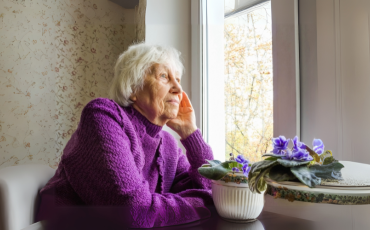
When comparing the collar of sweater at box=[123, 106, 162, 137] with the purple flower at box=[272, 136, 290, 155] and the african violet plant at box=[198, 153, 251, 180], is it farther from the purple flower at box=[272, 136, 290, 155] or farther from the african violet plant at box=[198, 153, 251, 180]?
the purple flower at box=[272, 136, 290, 155]

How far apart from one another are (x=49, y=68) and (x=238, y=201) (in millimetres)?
626

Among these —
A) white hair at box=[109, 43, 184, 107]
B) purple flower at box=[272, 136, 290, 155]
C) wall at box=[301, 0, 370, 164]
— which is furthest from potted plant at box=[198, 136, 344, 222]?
white hair at box=[109, 43, 184, 107]

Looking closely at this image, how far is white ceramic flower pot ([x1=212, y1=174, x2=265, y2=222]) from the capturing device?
1.88 ft

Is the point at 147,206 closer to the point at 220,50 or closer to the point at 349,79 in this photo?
the point at 349,79

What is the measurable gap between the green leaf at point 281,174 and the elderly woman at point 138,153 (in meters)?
0.32

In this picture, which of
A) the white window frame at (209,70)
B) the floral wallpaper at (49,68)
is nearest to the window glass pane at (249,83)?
the white window frame at (209,70)

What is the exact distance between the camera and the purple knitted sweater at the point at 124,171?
1.90 ft

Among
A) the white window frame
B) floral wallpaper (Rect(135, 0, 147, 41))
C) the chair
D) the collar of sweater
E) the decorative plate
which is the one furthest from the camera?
the white window frame

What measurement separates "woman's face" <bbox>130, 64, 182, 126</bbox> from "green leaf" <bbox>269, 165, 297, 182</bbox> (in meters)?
0.43

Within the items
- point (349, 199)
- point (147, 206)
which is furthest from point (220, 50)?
point (349, 199)

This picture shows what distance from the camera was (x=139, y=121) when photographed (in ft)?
2.37

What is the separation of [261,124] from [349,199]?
490mm

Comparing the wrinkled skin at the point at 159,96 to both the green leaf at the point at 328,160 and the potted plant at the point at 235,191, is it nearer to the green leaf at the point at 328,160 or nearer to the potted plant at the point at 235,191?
the potted plant at the point at 235,191

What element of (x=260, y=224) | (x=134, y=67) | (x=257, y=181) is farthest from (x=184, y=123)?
(x=257, y=181)
